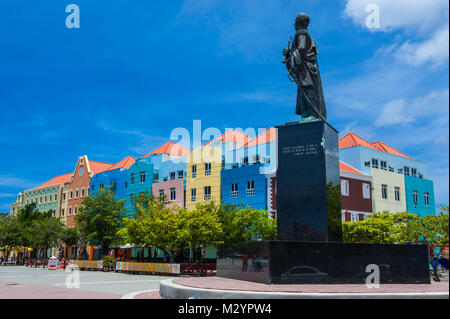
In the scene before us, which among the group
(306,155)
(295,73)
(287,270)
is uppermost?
(295,73)

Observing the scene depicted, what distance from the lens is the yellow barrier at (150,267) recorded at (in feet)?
102

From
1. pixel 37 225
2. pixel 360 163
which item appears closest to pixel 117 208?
pixel 37 225

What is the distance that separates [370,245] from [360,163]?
32.6 meters

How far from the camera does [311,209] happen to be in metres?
13.2

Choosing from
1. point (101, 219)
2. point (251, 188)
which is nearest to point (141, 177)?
point (101, 219)

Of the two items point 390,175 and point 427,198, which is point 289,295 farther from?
point 427,198

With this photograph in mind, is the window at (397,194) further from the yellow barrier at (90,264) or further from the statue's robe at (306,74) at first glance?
the statue's robe at (306,74)

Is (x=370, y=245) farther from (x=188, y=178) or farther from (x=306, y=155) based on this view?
(x=188, y=178)

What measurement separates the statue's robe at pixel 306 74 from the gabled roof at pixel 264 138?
27288 millimetres

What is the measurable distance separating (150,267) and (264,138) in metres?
17.2

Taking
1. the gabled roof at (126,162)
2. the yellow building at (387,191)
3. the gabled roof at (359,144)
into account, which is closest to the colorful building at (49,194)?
the gabled roof at (126,162)

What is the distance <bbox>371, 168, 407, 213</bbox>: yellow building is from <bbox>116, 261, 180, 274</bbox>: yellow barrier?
20.5m

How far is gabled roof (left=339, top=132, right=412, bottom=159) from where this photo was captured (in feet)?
150

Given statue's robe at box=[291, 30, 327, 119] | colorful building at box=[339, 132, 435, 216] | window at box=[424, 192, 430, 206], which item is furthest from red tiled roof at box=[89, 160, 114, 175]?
statue's robe at box=[291, 30, 327, 119]
